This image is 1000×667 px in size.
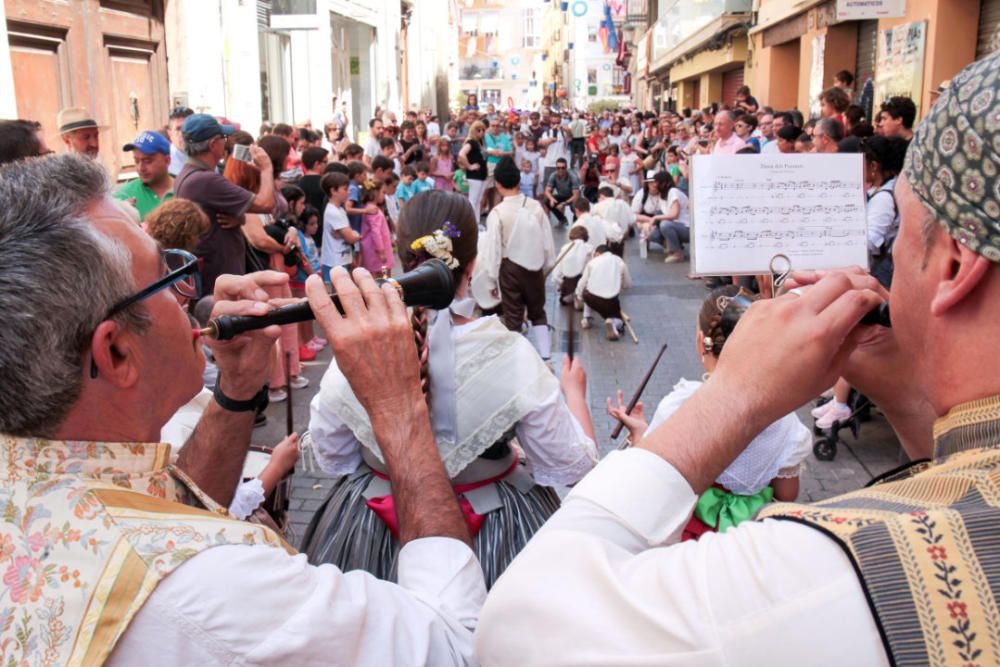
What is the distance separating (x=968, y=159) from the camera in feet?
3.14

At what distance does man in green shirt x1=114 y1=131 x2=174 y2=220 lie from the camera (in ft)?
18.7

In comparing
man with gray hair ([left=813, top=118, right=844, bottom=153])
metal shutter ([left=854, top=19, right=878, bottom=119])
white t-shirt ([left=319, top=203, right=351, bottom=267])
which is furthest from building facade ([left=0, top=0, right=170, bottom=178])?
metal shutter ([left=854, top=19, right=878, bottom=119])

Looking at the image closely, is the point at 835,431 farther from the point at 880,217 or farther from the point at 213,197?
the point at 213,197

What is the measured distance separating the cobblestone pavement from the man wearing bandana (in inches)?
57.3

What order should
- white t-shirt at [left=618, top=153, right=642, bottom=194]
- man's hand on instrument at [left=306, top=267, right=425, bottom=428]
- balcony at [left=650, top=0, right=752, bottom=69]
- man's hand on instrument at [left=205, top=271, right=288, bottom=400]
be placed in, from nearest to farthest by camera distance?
man's hand on instrument at [left=306, top=267, right=425, bottom=428] → man's hand on instrument at [left=205, top=271, right=288, bottom=400] → white t-shirt at [left=618, top=153, right=642, bottom=194] → balcony at [left=650, top=0, right=752, bottom=69]

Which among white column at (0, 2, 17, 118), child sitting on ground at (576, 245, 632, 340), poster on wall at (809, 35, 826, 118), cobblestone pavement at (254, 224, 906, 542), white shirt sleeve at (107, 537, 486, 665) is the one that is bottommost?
cobblestone pavement at (254, 224, 906, 542)

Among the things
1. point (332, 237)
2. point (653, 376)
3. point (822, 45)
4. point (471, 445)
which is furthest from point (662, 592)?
point (822, 45)

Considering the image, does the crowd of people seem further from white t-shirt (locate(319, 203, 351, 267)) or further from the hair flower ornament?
white t-shirt (locate(319, 203, 351, 267))

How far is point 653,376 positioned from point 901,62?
22.1 ft

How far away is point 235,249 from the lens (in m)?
5.64

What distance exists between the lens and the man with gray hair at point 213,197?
5.44 meters

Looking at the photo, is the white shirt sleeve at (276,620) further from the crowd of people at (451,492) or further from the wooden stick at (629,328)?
the wooden stick at (629,328)

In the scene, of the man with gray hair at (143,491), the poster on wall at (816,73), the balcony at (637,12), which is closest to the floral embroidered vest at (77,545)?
the man with gray hair at (143,491)

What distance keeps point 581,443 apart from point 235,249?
3757 mm
